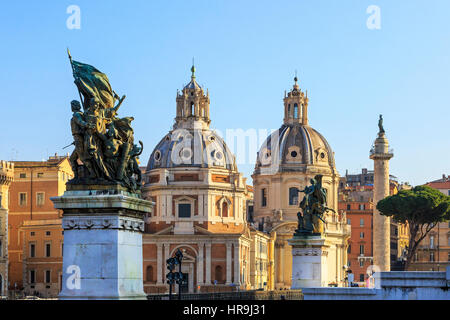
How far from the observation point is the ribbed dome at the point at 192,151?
12700 cm

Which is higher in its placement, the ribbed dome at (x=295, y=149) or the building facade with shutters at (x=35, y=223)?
the ribbed dome at (x=295, y=149)

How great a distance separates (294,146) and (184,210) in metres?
25.5

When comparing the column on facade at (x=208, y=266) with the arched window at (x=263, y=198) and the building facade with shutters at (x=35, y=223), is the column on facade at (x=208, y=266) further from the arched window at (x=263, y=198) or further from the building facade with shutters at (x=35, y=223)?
the arched window at (x=263, y=198)

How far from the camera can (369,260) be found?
6166 inches

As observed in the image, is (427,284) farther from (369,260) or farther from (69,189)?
(369,260)

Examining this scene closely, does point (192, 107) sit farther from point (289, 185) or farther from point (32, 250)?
point (32, 250)

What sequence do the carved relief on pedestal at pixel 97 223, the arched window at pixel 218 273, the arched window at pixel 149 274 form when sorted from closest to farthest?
the carved relief on pedestal at pixel 97 223, the arched window at pixel 218 273, the arched window at pixel 149 274

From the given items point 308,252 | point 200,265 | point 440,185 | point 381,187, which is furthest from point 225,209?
point 308,252

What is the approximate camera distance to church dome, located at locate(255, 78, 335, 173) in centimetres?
14475

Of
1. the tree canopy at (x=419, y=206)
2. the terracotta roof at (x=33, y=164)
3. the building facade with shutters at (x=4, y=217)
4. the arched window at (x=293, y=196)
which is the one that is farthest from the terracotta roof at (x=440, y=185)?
the building facade with shutters at (x=4, y=217)

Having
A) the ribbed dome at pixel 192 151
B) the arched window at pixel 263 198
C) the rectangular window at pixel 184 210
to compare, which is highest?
the ribbed dome at pixel 192 151

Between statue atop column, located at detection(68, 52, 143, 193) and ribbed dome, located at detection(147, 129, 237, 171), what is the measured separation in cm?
10780
